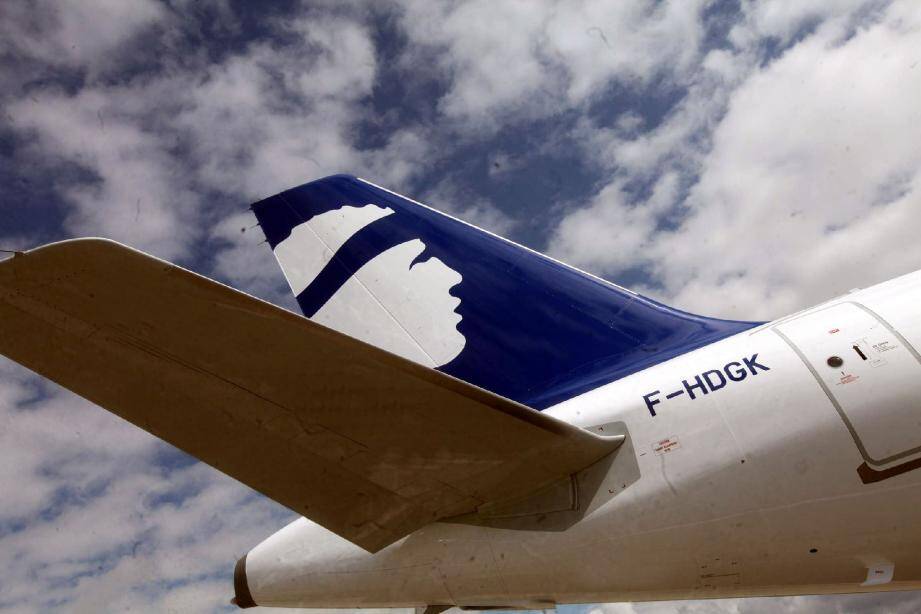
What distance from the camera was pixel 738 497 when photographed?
392cm

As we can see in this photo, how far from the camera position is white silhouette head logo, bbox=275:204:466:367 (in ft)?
20.7

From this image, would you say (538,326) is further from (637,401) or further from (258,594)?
(258,594)

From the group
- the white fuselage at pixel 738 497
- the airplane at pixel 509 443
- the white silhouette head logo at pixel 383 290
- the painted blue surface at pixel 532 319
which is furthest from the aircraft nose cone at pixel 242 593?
the painted blue surface at pixel 532 319

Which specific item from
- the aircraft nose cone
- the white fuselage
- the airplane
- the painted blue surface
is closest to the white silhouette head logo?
the painted blue surface

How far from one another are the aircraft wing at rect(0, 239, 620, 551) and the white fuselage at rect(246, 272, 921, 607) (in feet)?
1.58

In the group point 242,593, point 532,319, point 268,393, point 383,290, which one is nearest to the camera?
point 268,393

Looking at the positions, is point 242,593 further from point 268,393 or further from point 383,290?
point 383,290

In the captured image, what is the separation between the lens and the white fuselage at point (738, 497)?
3846 mm


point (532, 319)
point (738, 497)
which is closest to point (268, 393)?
point (738, 497)

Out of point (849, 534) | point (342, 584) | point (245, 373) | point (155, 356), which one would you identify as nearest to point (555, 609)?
point (342, 584)

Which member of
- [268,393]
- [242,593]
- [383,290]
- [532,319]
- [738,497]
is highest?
[383,290]

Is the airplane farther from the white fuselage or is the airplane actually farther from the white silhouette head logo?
the white silhouette head logo

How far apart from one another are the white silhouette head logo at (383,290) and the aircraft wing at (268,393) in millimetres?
2237

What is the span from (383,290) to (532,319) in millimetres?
1782
